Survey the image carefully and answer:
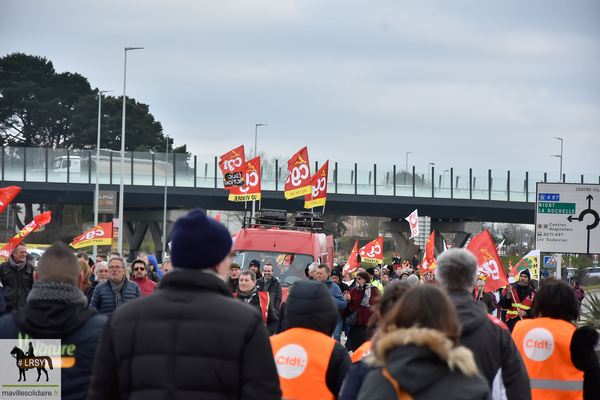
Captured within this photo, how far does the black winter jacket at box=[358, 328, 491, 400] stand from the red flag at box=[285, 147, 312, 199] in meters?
21.5

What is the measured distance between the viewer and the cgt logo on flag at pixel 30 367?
4.05 metres

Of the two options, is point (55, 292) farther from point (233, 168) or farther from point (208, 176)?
point (208, 176)

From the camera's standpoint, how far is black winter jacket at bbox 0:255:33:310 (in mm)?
10871

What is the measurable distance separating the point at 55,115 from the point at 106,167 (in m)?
26.6

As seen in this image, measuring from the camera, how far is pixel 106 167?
50375 mm

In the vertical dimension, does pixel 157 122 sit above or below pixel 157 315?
above

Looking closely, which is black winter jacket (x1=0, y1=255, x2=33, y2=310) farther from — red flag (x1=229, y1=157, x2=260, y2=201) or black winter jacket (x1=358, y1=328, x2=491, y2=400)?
red flag (x1=229, y1=157, x2=260, y2=201)

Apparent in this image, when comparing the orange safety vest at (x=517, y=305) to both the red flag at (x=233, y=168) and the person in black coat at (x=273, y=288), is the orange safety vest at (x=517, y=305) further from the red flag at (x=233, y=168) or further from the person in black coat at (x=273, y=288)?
the red flag at (x=233, y=168)

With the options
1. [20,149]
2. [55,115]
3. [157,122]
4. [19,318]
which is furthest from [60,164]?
[19,318]

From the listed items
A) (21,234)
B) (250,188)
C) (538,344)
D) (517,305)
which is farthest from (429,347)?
(250,188)

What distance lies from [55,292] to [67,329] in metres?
0.21

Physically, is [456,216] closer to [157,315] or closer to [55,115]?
[55,115]

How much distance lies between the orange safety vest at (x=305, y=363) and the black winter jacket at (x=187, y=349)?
4.87ft

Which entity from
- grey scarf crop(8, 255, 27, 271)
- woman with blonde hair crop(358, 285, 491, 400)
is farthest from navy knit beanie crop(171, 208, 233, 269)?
grey scarf crop(8, 255, 27, 271)
